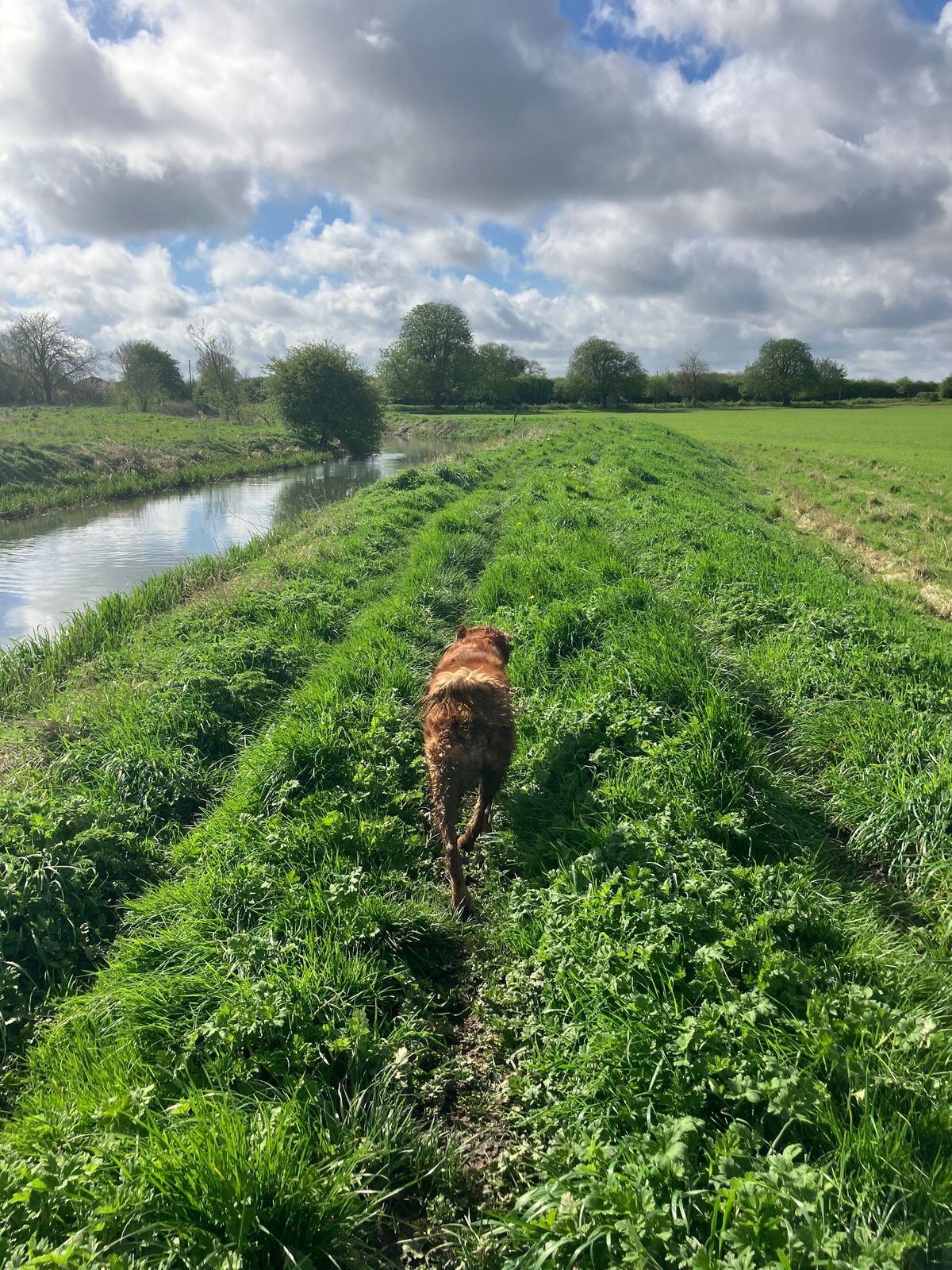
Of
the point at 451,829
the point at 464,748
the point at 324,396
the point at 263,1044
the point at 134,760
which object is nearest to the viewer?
the point at 263,1044

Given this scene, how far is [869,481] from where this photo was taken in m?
23.4

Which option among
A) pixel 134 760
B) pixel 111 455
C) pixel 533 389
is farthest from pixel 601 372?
pixel 134 760

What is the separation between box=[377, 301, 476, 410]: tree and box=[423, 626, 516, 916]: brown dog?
7700cm

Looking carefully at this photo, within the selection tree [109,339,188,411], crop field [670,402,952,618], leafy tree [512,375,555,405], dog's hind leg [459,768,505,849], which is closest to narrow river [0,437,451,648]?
dog's hind leg [459,768,505,849]

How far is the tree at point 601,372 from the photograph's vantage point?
280 ft

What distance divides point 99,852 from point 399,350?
3153 inches

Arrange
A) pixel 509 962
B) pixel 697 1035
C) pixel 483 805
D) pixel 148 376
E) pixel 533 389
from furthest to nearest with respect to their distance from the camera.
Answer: pixel 533 389, pixel 148 376, pixel 483 805, pixel 509 962, pixel 697 1035

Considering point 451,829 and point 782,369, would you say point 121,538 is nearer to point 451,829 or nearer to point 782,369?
point 451,829

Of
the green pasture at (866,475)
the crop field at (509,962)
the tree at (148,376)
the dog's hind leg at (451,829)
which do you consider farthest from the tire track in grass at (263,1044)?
the tree at (148,376)

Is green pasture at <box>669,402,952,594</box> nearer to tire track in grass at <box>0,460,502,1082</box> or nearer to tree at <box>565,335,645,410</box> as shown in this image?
tire track in grass at <box>0,460,502,1082</box>

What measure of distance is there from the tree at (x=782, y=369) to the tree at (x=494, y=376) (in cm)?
3389

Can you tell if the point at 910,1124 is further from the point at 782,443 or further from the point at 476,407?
the point at 476,407

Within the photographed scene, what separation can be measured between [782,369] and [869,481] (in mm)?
73948

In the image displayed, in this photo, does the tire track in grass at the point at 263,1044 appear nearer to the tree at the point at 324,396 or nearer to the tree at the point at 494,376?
the tree at the point at 324,396
